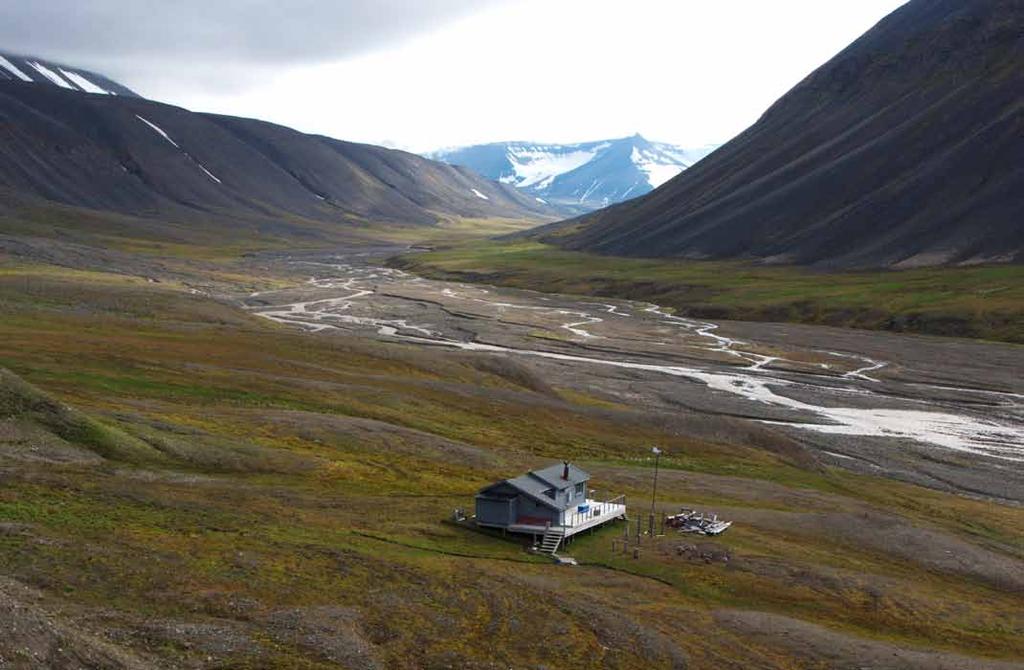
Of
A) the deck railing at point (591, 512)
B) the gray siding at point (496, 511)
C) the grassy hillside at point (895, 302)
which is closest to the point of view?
the gray siding at point (496, 511)

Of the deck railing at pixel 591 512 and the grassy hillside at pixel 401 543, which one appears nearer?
the grassy hillside at pixel 401 543

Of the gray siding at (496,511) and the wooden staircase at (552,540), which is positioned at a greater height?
the gray siding at (496,511)

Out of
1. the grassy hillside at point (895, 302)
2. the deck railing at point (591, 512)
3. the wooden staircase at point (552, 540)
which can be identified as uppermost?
the grassy hillside at point (895, 302)

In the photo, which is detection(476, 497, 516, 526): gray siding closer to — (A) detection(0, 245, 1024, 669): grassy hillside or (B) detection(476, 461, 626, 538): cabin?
(B) detection(476, 461, 626, 538): cabin

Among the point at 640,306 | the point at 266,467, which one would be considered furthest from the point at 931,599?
the point at 640,306

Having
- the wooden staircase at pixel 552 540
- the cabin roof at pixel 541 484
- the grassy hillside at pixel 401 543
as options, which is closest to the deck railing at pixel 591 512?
the wooden staircase at pixel 552 540

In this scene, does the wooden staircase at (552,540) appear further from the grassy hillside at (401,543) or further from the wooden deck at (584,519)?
the grassy hillside at (401,543)
